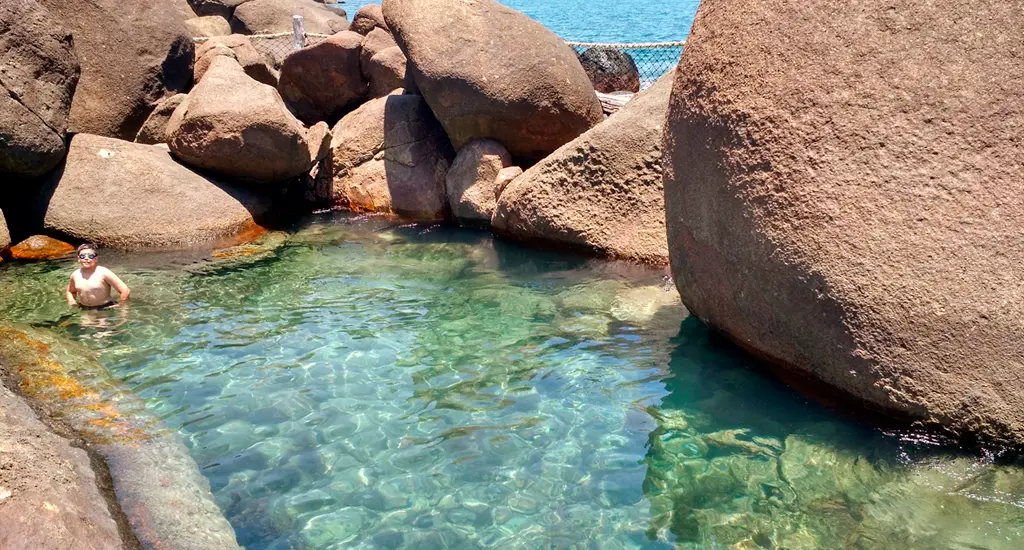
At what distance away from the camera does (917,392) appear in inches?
158

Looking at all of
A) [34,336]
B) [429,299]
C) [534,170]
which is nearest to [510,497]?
[429,299]

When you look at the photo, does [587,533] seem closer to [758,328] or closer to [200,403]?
[758,328]

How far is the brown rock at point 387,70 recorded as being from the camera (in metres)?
10.1

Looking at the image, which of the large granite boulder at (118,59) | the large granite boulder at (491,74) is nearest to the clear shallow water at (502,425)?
the large granite boulder at (491,74)

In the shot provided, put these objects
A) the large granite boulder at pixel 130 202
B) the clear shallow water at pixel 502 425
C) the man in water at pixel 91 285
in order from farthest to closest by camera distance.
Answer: the large granite boulder at pixel 130 202
the man in water at pixel 91 285
the clear shallow water at pixel 502 425

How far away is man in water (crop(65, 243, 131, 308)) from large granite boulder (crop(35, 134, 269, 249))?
1.40 metres

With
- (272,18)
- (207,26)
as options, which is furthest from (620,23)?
(207,26)

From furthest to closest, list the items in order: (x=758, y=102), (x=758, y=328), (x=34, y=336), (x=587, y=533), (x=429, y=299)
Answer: (x=429, y=299) < (x=34, y=336) < (x=758, y=328) < (x=758, y=102) < (x=587, y=533)

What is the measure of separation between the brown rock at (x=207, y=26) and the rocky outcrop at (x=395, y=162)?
558cm

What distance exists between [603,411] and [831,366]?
116 cm

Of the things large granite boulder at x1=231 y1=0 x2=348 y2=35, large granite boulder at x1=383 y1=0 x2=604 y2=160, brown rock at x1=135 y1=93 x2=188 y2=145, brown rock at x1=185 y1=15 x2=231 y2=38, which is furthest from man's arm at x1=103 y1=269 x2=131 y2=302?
large granite boulder at x1=231 y1=0 x2=348 y2=35

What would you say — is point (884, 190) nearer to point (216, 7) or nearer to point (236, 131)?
point (236, 131)

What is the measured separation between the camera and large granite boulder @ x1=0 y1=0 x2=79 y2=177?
7445 mm

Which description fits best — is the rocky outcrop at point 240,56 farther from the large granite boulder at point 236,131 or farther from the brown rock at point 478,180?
the brown rock at point 478,180
